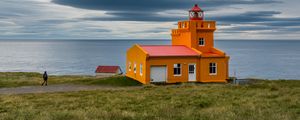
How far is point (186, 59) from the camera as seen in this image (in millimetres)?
35375

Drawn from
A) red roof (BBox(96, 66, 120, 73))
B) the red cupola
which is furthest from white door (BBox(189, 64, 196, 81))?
red roof (BBox(96, 66, 120, 73))

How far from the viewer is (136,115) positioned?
51.3 feet

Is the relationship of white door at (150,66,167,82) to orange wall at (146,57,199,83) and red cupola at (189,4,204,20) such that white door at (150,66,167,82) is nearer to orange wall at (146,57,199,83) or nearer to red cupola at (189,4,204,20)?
orange wall at (146,57,199,83)

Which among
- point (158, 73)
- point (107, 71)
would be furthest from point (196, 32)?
point (107, 71)

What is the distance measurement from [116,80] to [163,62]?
17.9 feet

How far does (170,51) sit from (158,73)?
2.98 m

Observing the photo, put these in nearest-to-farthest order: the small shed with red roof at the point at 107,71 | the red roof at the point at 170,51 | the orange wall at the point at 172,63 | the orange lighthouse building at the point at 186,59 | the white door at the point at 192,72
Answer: the orange wall at the point at 172,63 → the orange lighthouse building at the point at 186,59 → the red roof at the point at 170,51 → the white door at the point at 192,72 → the small shed with red roof at the point at 107,71

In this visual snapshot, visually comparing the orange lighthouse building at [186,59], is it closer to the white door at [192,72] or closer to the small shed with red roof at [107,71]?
the white door at [192,72]

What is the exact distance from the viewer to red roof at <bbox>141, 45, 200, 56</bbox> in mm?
35375

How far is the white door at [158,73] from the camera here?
34.8 metres

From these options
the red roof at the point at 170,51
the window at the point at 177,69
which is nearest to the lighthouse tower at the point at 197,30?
the red roof at the point at 170,51

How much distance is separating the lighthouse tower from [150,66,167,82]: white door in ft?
17.2

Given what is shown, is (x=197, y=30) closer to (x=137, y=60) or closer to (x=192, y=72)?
(x=192, y=72)

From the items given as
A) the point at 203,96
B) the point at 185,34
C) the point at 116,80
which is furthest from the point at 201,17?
the point at 203,96
